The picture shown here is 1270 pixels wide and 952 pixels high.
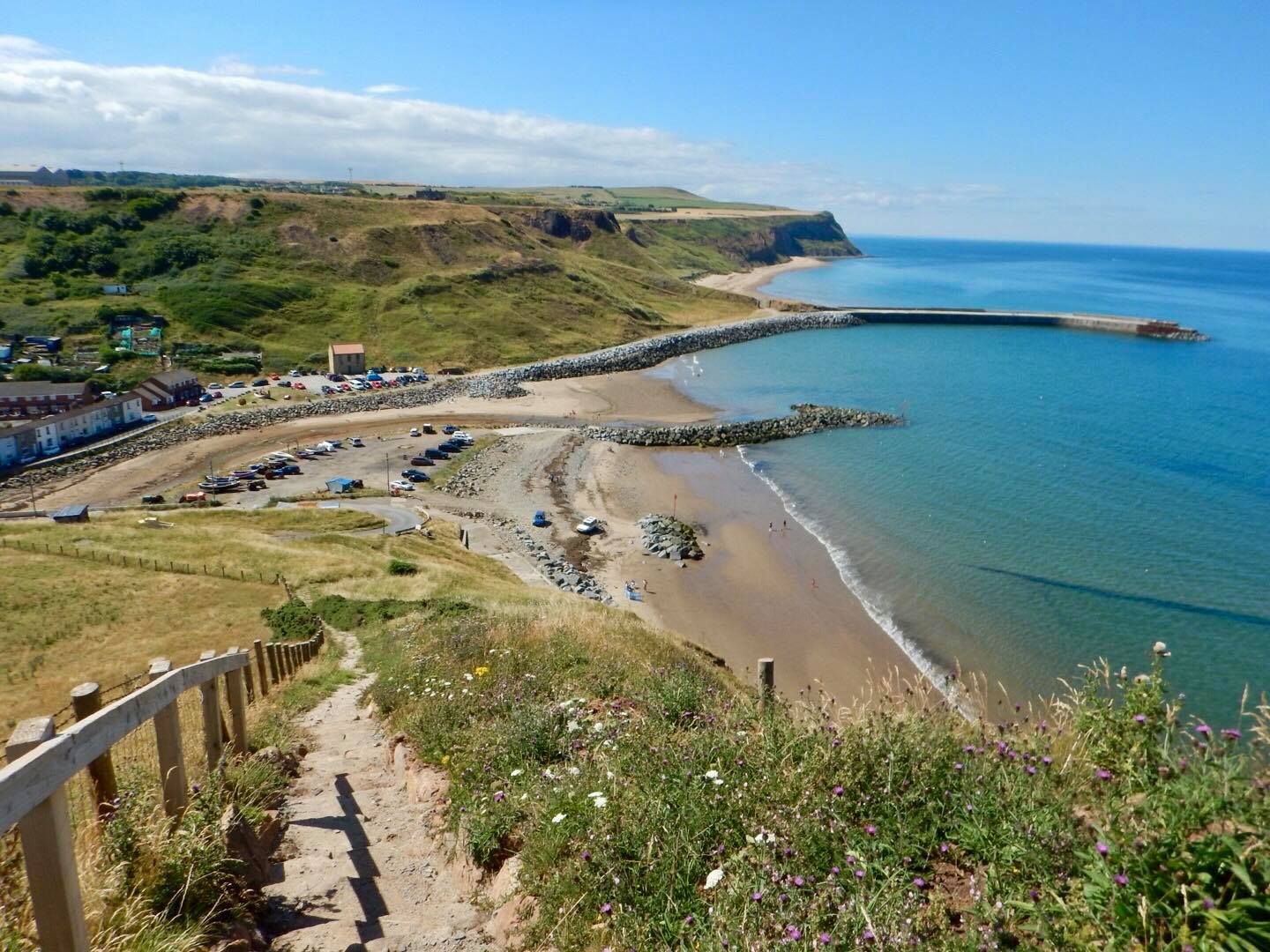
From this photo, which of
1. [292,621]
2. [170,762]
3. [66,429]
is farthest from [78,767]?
[66,429]

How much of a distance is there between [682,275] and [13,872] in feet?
635

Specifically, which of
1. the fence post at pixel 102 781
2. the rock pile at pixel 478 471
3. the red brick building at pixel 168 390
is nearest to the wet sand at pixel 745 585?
the rock pile at pixel 478 471

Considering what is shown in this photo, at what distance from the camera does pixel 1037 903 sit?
4.42m

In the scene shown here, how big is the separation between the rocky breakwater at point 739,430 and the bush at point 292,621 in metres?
43.4

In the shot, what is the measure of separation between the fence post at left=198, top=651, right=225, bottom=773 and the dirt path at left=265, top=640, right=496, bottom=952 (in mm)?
1034

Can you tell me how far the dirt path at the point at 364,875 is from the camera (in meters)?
5.88

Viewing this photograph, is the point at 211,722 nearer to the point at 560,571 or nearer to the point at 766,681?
the point at 766,681

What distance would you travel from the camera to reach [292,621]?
2242 cm

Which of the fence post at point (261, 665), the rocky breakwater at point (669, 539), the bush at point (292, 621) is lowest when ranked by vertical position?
the rocky breakwater at point (669, 539)

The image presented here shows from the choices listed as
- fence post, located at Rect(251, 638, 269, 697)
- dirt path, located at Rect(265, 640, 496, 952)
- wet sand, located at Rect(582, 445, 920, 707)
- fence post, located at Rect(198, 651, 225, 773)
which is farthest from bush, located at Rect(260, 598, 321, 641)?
fence post, located at Rect(198, 651, 225, 773)

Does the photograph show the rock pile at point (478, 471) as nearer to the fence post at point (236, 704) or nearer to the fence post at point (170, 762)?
the fence post at point (236, 704)

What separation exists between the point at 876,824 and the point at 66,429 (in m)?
73.3

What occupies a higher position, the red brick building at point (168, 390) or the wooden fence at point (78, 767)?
the wooden fence at point (78, 767)

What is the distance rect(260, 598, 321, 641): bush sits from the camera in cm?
2150
